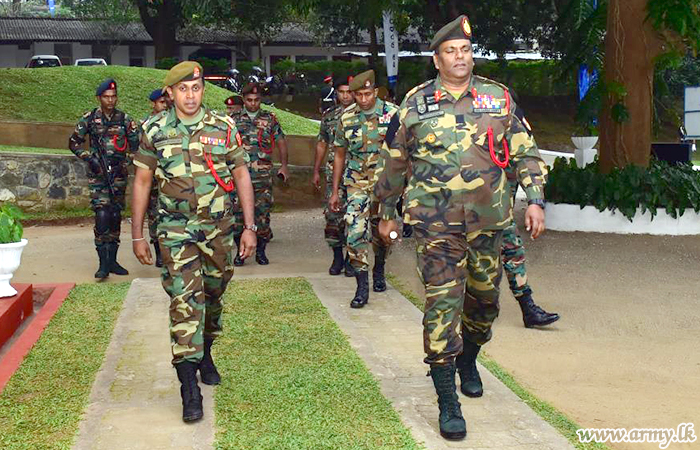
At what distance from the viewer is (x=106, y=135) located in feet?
32.0

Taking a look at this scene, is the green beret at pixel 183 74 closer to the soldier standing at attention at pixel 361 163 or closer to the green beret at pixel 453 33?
the green beret at pixel 453 33

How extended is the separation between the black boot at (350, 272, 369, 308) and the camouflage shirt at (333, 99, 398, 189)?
761 mm

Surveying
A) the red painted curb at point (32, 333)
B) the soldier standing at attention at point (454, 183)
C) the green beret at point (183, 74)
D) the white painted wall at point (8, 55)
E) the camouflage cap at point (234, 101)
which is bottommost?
the red painted curb at point (32, 333)

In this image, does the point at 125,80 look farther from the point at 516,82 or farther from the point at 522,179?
the point at 516,82

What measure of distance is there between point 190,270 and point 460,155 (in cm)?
156

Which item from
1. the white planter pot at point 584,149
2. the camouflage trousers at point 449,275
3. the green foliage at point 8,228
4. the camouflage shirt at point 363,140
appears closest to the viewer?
the camouflage trousers at point 449,275

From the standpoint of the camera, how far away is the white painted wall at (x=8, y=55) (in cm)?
4728

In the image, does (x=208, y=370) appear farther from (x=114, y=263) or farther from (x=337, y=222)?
(x=114, y=263)

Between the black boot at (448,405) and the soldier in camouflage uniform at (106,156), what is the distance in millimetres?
5730

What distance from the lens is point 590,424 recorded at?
17.1 ft

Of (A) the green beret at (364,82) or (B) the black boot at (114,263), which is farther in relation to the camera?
(B) the black boot at (114,263)

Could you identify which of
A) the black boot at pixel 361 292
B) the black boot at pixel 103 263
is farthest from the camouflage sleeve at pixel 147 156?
the black boot at pixel 103 263

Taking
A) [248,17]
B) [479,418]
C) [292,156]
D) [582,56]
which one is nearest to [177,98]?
A: [479,418]

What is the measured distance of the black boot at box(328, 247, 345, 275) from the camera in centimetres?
974
